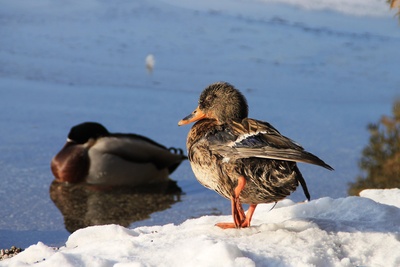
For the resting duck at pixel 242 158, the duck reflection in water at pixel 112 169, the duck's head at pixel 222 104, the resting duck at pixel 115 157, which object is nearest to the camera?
the resting duck at pixel 242 158

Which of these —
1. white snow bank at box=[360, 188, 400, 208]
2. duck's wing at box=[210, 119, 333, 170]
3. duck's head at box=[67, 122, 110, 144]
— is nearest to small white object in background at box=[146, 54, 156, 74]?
duck's head at box=[67, 122, 110, 144]

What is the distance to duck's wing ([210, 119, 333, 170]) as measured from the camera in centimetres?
290

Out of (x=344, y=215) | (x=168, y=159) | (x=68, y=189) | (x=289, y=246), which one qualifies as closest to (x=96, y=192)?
(x=68, y=189)

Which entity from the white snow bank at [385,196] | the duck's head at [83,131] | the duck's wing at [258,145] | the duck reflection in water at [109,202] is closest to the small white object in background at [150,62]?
the duck's head at [83,131]

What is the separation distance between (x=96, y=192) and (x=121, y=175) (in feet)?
1.37

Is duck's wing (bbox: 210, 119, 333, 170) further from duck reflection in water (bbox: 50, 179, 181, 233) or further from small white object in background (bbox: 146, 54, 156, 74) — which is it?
small white object in background (bbox: 146, 54, 156, 74)

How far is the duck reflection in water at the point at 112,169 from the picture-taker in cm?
595

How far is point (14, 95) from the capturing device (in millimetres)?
7941

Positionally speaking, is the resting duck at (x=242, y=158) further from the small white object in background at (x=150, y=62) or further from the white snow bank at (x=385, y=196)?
the small white object in background at (x=150, y=62)

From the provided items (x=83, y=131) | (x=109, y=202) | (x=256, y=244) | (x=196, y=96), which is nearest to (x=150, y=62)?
(x=196, y=96)

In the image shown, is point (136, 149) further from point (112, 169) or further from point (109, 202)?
point (109, 202)

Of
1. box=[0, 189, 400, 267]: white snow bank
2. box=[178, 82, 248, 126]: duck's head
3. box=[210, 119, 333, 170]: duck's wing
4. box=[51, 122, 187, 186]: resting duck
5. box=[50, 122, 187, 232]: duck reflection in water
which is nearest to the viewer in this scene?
box=[0, 189, 400, 267]: white snow bank

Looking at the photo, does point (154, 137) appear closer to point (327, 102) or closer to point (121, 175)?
point (121, 175)

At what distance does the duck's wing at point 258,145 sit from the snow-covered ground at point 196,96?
33 cm
